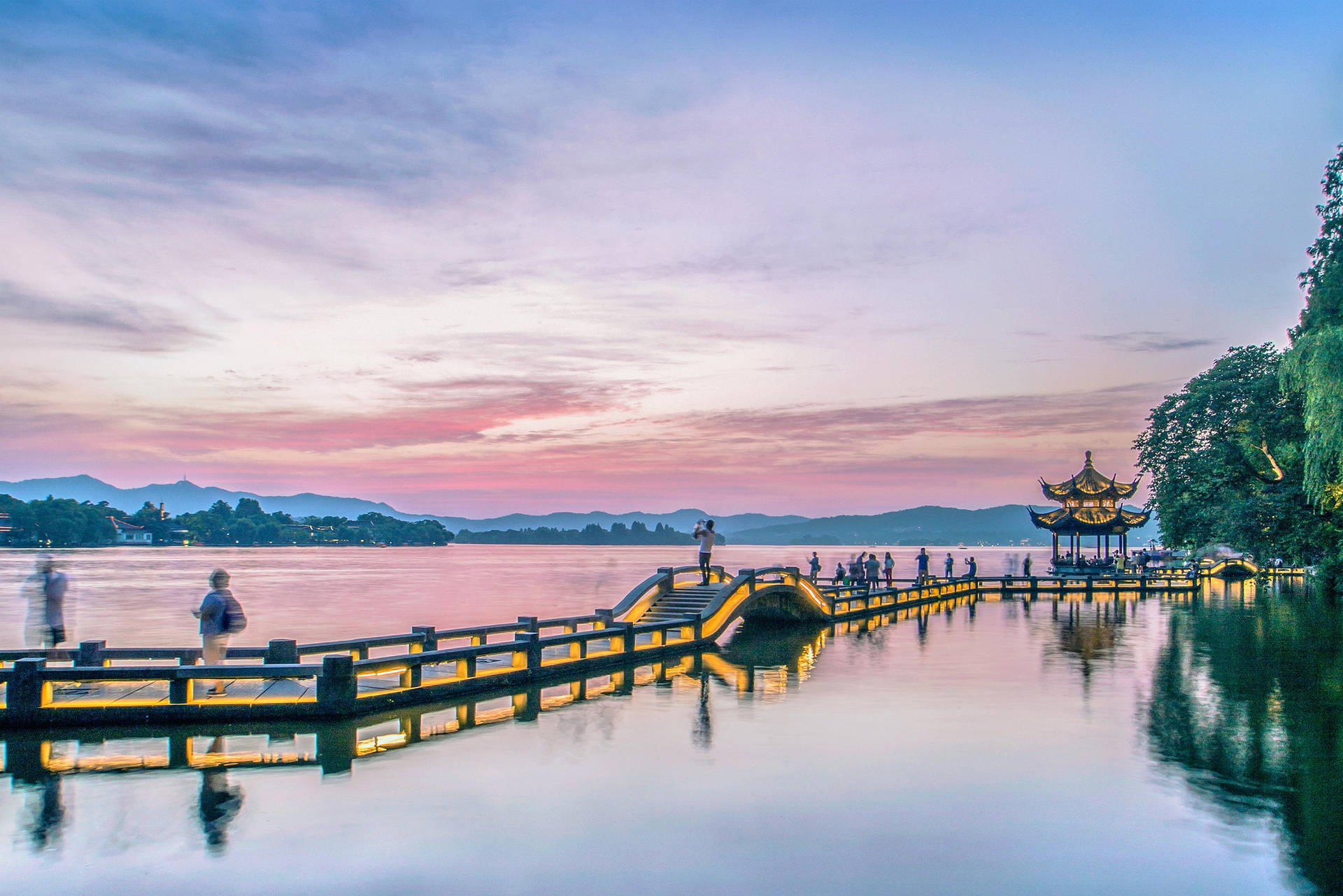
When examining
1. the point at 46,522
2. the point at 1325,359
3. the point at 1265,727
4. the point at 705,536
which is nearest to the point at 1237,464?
the point at 1325,359

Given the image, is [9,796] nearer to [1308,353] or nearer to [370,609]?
[1308,353]

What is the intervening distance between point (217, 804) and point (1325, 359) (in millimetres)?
24802

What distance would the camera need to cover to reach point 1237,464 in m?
42.6

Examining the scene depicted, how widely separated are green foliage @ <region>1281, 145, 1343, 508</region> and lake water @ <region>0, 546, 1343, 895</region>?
25.4ft

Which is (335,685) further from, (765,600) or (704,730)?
(765,600)

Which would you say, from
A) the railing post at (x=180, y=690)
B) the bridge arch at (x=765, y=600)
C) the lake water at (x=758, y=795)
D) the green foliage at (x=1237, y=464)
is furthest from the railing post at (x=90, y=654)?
the green foliage at (x=1237, y=464)

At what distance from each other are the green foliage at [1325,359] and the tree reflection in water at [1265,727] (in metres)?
4.88

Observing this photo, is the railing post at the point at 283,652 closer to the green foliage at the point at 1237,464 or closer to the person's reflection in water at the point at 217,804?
the person's reflection in water at the point at 217,804

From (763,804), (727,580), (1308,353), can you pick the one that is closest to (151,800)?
(763,804)

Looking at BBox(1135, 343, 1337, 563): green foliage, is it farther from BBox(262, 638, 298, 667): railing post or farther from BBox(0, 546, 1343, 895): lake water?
BBox(262, 638, 298, 667): railing post

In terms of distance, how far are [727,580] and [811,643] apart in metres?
4.79

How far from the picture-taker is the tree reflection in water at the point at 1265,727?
8992mm

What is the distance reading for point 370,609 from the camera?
45406 millimetres

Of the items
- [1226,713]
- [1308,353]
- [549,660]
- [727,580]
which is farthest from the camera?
[727,580]
